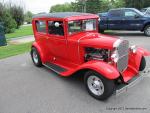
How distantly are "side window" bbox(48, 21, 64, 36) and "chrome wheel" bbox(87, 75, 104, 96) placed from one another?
1.66 meters

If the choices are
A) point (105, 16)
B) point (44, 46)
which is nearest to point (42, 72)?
point (44, 46)

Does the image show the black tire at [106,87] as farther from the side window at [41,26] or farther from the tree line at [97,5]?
the tree line at [97,5]

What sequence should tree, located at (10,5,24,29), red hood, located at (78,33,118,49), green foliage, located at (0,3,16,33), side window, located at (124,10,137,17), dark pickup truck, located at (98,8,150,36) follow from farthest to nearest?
tree, located at (10,5,24,29) < green foliage, located at (0,3,16,33) < side window, located at (124,10,137,17) < dark pickup truck, located at (98,8,150,36) < red hood, located at (78,33,118,49)

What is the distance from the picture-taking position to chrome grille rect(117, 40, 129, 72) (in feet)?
15.2

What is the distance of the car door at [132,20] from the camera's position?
12367 mm

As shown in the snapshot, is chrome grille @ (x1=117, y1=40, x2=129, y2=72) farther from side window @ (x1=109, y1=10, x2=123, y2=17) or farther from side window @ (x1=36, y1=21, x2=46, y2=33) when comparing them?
side window @ (x1=109, y1=10, x2=123, y2=17)

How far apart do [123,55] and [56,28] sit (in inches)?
83.3

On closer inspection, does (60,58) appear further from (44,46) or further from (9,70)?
(9,70)

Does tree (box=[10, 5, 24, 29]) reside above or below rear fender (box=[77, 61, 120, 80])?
above

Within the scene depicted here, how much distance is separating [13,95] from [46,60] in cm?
186

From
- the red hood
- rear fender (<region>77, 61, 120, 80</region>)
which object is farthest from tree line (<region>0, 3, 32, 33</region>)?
rear fender (<region>77, 61, 120, 80</region>)

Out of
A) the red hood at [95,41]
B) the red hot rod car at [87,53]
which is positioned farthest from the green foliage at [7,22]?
the red hood at [95,41]

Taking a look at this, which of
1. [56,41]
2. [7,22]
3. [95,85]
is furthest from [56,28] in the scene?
[7,22]

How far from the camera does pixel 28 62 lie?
305 inches
